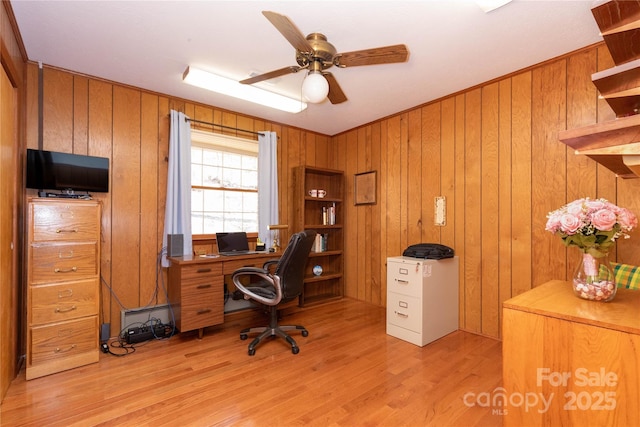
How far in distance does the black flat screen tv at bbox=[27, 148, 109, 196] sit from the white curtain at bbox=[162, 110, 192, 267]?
22.0 inches

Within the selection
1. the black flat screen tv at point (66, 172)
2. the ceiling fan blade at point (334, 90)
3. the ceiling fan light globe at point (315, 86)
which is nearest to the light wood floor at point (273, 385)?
the black flat screen tv at point (66, 172)

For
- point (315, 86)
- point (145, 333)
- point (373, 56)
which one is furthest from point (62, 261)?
point (373, 56)

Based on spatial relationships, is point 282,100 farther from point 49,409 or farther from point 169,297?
point 49,409

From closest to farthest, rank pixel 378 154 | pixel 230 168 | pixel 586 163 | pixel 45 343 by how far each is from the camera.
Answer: pixel 45 343 < pixel 586 163 < pixel 230 168 < pixel 378 154

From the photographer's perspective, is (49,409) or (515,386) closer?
(515,386)

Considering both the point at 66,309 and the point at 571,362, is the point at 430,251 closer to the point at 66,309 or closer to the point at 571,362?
the point at 571,362

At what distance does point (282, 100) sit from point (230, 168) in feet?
3.82

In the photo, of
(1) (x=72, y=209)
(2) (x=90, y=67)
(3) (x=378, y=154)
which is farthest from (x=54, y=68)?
(3) (x=378, y=154)

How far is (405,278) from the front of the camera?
2895 mm

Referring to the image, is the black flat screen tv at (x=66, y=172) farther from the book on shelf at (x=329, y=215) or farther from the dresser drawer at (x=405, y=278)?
the dresser drawer at (x=405, y=278)

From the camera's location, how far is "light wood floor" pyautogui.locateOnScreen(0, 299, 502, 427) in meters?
1.76

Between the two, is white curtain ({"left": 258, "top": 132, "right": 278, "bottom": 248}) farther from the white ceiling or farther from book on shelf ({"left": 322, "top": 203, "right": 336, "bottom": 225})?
the white ceiling

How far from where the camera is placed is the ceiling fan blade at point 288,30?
146 cm

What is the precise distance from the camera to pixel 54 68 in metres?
2.62
